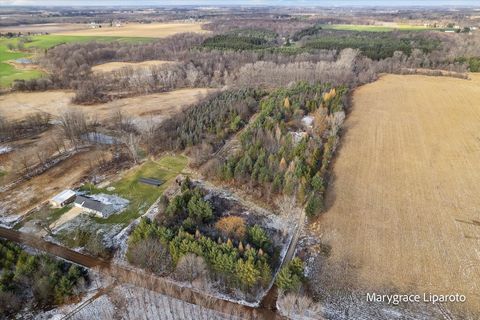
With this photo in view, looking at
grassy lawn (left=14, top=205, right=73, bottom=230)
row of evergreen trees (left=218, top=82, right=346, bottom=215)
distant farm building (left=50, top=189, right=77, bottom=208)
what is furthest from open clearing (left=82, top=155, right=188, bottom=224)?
row of evergreen trees (left=218, top=82, right=346, bottom=215)

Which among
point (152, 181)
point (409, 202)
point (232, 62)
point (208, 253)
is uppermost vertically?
point (232, 62)

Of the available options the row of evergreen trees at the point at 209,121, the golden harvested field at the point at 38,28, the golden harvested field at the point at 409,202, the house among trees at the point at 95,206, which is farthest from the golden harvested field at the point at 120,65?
the golden harvested field at the point at 38,28

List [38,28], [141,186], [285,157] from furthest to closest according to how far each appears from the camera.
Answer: [38,28] → [285,157] → [141,186]

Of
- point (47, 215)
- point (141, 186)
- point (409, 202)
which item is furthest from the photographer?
point (141, 186)

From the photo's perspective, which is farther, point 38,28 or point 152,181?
point 38,28

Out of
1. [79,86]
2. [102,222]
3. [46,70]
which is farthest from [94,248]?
[46,70]

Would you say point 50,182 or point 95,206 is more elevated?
point 95,206

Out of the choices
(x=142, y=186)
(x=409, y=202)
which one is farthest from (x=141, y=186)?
(x=409, y=202)

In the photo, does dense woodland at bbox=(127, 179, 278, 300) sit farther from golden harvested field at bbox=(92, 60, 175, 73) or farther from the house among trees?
golden harvested field at bbox=(92, 60, 175, 73)

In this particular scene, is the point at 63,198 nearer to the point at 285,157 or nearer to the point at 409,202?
the point at 285,157
